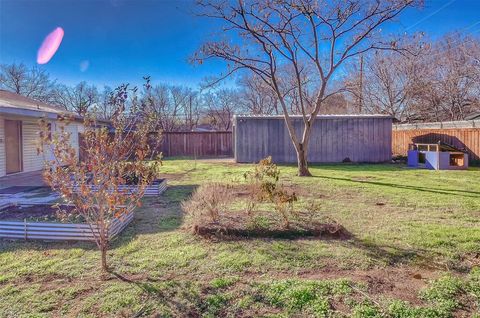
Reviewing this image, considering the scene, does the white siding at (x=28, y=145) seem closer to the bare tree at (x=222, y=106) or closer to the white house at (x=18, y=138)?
the white house at (x=18, y=138)

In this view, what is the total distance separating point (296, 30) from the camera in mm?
9594

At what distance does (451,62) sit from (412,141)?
9.22 m

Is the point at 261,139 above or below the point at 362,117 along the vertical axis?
below

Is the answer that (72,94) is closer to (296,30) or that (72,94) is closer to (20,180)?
(20,180)

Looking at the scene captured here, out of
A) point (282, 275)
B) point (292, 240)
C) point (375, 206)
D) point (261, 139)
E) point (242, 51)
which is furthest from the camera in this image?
point (261, 139)

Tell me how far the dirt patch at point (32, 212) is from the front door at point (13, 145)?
5.90 m

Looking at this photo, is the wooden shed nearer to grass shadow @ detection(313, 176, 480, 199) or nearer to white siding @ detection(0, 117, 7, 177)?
grass shadow @ detection(313, 176, 480, 199)

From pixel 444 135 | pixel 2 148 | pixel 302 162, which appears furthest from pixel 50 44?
pixel 444 135

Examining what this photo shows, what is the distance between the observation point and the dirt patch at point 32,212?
191 inches

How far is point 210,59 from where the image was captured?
996 centimetres

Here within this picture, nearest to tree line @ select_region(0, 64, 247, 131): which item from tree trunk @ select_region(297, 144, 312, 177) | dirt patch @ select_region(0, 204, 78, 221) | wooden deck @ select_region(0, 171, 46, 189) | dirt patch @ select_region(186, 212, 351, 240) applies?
wooden deck @ select_region(0, 171, 46, 189)

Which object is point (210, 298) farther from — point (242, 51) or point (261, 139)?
point (261, 139)

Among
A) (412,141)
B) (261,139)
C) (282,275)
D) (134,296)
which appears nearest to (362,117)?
(412,141)

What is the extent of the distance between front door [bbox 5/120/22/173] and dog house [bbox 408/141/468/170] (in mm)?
14161
